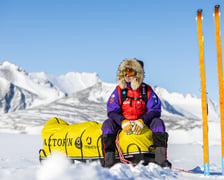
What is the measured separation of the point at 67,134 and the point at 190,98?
170 m

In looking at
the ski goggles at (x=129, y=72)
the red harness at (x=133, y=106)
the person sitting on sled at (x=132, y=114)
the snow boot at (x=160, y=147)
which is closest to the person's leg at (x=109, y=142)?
the person sitting on sled at (x=132, y=114)

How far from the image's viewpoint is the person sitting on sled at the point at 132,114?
4086mm

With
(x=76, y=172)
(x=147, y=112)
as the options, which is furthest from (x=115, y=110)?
(x=76, y=172)

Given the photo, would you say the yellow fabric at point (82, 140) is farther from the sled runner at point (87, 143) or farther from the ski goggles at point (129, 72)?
the ski goggles at point (129, 72)

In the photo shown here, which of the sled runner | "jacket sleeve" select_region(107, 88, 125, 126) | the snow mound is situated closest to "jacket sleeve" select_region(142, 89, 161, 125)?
the sled runner

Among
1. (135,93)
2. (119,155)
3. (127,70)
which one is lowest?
(119,155)

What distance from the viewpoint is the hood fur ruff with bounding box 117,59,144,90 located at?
442cm

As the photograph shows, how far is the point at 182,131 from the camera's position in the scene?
3388cm

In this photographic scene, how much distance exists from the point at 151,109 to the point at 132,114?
0.94 feet

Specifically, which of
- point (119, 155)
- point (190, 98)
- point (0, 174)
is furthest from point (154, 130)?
point (190, 98)

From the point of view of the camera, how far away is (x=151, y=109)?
4.34 metres

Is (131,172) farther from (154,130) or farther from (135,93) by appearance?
(135,93)

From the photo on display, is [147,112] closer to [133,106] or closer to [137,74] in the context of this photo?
[133,106]

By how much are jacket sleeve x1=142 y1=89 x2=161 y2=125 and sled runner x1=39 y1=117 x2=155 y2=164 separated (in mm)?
136
